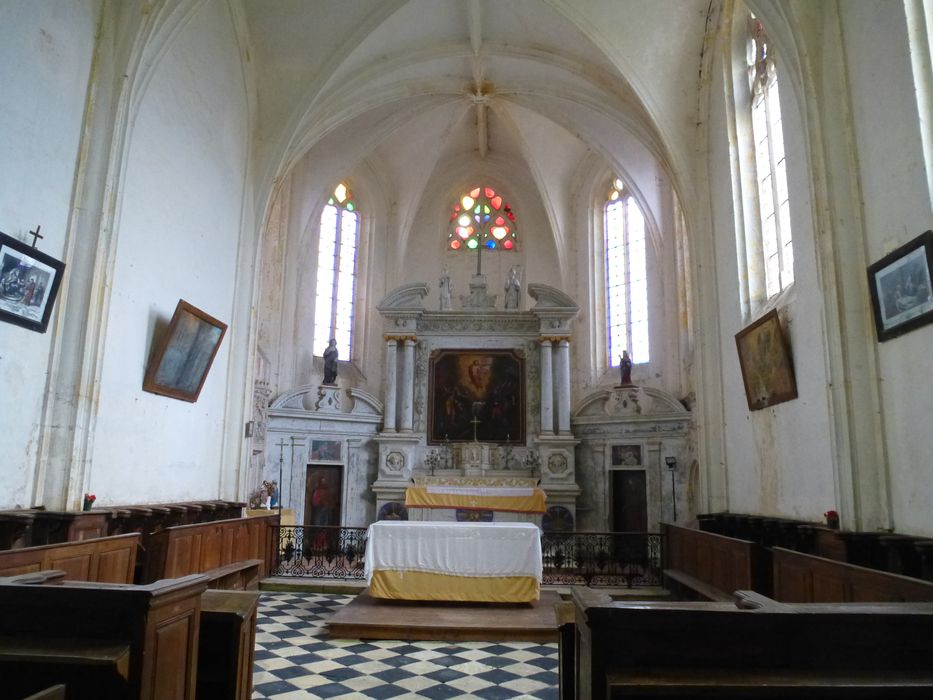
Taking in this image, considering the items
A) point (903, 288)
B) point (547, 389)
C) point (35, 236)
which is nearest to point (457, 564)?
point (903, 288)

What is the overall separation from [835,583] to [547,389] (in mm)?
9950

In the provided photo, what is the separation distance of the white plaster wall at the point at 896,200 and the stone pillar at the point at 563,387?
8799 mm

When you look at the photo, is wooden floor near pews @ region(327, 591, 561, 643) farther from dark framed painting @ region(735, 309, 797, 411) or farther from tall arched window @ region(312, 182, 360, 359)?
tall arched window @ region(312, 182, 360, 359)

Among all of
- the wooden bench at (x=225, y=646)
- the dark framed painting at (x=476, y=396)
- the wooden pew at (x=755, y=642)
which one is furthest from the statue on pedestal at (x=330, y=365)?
the wooden pew at (x=755, y=642)

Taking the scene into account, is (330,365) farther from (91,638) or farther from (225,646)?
(91,638)

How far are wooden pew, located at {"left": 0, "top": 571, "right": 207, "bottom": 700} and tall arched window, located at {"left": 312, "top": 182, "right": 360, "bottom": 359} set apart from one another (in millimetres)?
13085

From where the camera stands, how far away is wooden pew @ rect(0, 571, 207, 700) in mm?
2855

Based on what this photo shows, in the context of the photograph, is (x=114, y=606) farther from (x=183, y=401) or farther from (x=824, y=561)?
(x=183, y=401)

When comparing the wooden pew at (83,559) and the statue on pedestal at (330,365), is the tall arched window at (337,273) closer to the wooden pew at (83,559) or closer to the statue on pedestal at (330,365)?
the statue on pedestal at (330,365)

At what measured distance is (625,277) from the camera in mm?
16312

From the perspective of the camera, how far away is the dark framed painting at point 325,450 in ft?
46.4

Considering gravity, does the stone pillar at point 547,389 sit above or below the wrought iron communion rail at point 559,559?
above

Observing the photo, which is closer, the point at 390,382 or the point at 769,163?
the point at 769,163

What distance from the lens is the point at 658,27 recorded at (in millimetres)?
10562
